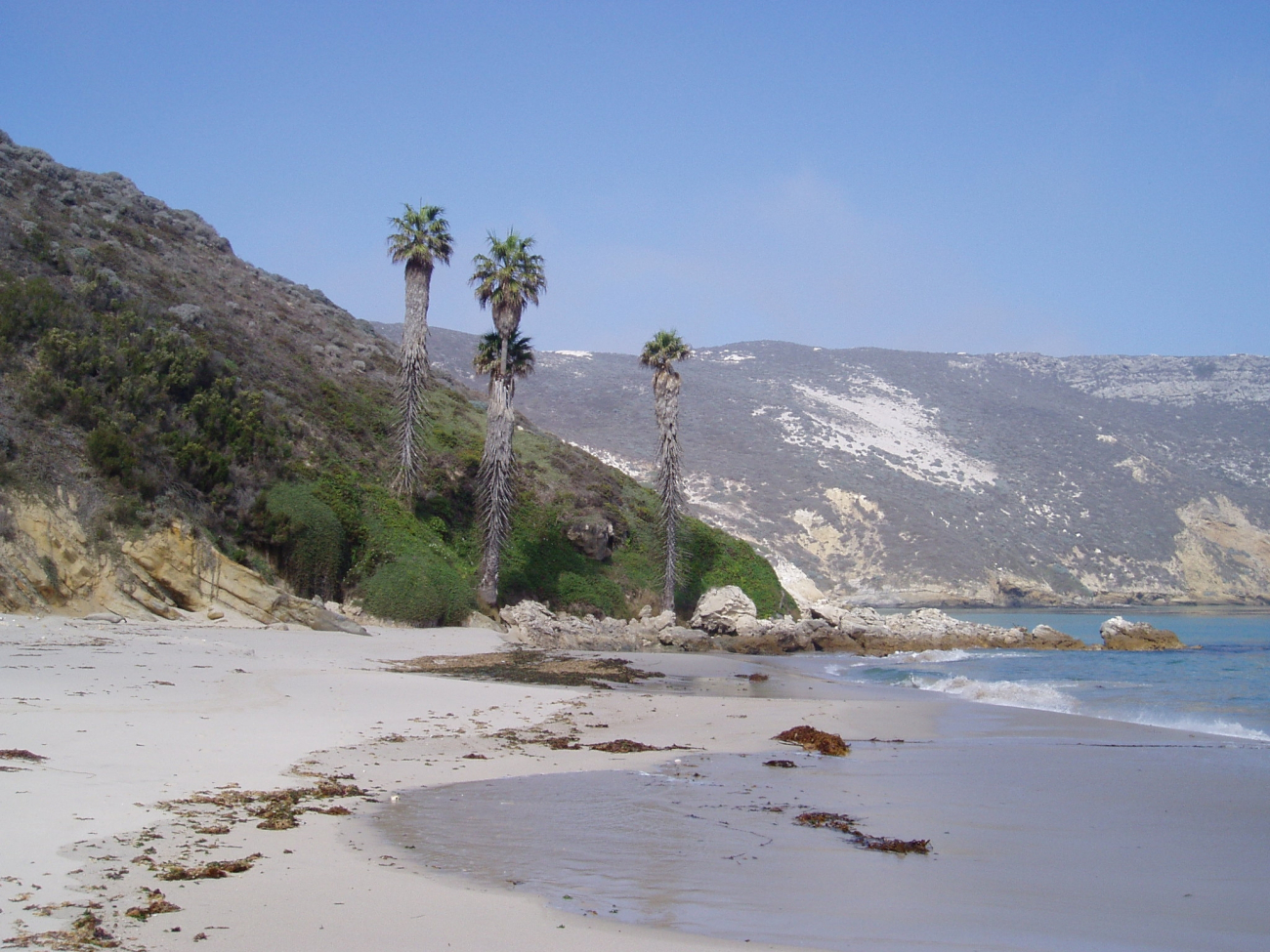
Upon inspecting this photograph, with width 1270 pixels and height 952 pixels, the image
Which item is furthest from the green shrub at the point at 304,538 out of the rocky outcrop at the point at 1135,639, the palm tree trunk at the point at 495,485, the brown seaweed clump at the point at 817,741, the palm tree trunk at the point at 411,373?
the rocky outcrop at the point at 1135,639

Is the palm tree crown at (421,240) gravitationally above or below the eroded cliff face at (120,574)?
above

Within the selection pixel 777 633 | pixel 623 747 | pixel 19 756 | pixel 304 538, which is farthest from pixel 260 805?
pixel 777 633

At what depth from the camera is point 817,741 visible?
35.7ft

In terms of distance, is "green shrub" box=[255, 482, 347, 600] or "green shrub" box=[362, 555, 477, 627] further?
"green shrub" box=[362, 555, 477, 627]

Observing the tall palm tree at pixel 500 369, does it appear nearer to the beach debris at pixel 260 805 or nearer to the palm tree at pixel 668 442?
the palm tree at pixel 668 442

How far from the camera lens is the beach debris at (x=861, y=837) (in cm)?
629

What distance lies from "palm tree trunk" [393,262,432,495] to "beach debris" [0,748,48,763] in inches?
914

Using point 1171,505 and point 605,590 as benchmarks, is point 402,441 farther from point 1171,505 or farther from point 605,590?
point 1171,505

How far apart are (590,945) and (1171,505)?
108 metres

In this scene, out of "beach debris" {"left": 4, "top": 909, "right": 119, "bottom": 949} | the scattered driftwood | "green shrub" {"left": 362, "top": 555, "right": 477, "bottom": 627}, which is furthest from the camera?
"green shrub" {"left": 362, "top": 555, "right": 477, "bottom": 627}

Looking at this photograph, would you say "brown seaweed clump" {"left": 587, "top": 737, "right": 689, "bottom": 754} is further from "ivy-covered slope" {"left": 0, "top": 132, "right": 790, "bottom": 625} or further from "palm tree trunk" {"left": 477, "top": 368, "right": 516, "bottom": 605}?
"palm tree trunk" {"left": 477, "top": 368, "right": 516, "bottom": 605}

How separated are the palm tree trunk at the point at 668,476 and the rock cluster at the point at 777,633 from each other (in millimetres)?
1816

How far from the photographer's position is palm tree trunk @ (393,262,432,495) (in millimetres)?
29516

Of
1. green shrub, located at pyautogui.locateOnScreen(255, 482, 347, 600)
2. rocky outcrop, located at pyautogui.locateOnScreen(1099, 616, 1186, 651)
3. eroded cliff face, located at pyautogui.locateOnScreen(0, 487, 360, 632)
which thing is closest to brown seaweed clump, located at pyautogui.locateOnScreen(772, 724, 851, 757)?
eroded cliff face, located at pyautogui.locateOnScreen(0, 487, 360, 632)
